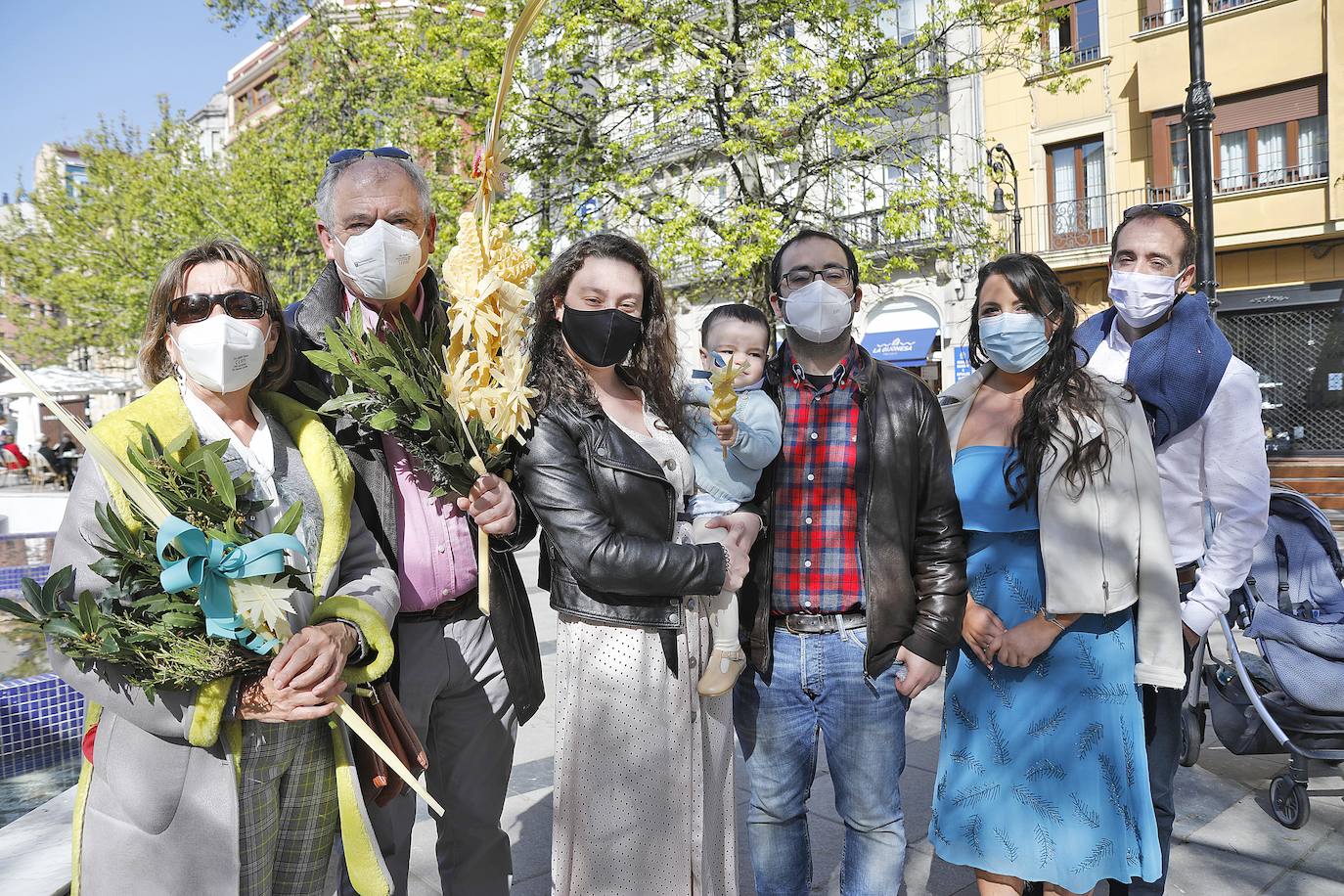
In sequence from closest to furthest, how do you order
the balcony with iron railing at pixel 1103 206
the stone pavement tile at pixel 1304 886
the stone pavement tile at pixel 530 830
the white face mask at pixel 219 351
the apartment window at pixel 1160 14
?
the white face mask at pixel 219 351 < the stone pavement tile at pixel 1304 886 < the stone pavement tile at pixel 530 830 < the balcony with iron railing at pixel 1103 206 < the apartment window at pixel 1160 14

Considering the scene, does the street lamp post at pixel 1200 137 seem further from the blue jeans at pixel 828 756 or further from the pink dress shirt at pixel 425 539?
the pink dress shirt at pixel 425 539

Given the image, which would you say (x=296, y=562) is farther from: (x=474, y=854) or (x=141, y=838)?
(x=474, y=854)

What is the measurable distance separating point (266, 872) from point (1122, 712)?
2398 millimetres

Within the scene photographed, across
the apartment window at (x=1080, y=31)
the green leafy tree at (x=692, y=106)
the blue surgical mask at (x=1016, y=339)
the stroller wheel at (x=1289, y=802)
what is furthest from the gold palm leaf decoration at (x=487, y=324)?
the apartment window at (x=1080, y=31)

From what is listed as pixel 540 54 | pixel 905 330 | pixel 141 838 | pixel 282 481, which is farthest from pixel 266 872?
pixel 905 330

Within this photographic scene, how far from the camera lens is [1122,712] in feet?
9.24

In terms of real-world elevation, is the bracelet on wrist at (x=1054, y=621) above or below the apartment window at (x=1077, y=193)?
below

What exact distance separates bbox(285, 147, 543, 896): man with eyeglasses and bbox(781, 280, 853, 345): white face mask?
102cm

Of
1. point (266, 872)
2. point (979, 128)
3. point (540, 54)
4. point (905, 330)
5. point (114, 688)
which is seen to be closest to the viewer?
point (114, 688)

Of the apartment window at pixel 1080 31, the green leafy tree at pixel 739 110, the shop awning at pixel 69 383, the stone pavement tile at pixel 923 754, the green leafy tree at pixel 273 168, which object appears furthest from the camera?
the shop awning at pixel 69 383

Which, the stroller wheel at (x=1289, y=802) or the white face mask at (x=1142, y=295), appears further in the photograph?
the stroller wheel at (x=1289, y=802)

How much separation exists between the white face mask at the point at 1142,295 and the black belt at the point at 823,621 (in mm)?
1504

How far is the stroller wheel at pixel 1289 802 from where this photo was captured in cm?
404

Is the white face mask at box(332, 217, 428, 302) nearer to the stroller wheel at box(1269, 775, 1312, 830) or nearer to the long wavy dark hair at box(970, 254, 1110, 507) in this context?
the long wavy dark hair at box(970, 254, 1110, 507)
